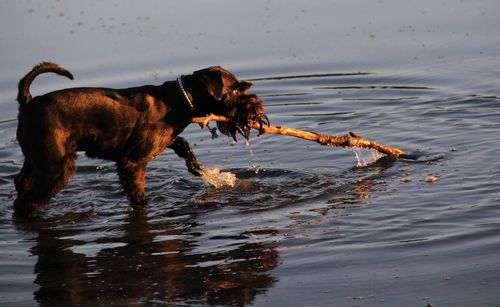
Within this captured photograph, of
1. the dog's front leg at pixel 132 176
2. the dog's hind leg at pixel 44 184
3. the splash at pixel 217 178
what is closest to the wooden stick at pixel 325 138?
the dog's front leg at pixel 132 176

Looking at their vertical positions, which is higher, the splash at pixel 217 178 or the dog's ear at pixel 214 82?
the dog's ear at pixel 214 82

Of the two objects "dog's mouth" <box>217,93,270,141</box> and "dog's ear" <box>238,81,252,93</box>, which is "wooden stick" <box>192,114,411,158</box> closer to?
"dog's mouth" <box>217,93,270,141</box>

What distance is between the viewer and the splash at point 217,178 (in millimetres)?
10375

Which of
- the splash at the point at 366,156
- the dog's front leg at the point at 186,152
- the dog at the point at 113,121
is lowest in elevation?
the splash at the point at 366,156

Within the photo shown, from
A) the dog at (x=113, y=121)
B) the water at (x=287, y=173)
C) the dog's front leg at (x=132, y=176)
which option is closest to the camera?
the water at (x=287, y=173)

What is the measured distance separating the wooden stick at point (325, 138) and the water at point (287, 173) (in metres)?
0.17

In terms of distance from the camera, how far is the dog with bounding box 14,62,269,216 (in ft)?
29.1

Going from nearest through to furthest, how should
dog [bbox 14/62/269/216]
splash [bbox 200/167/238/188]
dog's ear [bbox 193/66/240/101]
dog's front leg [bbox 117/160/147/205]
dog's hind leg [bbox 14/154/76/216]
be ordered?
dog [bbox 14/62/269/216], dog's hind leg [bbox 14/154/76/216], dog's ear [bbox 193/66/240/101], dog's front leg [bbox 117/160/147/205], splash [bbox 200/167/238/188]

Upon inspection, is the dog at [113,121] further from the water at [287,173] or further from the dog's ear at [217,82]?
the water at [287,173]

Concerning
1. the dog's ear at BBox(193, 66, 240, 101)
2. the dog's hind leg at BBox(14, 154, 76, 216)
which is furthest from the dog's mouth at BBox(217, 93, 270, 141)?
the dog's hind leg at BBox(14, 154, 76, 216)

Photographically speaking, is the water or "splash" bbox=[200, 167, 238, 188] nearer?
the water

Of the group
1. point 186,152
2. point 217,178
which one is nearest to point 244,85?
point 186,152

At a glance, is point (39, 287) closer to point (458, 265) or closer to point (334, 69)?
point (458, 265)

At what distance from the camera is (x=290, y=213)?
30.3ft
